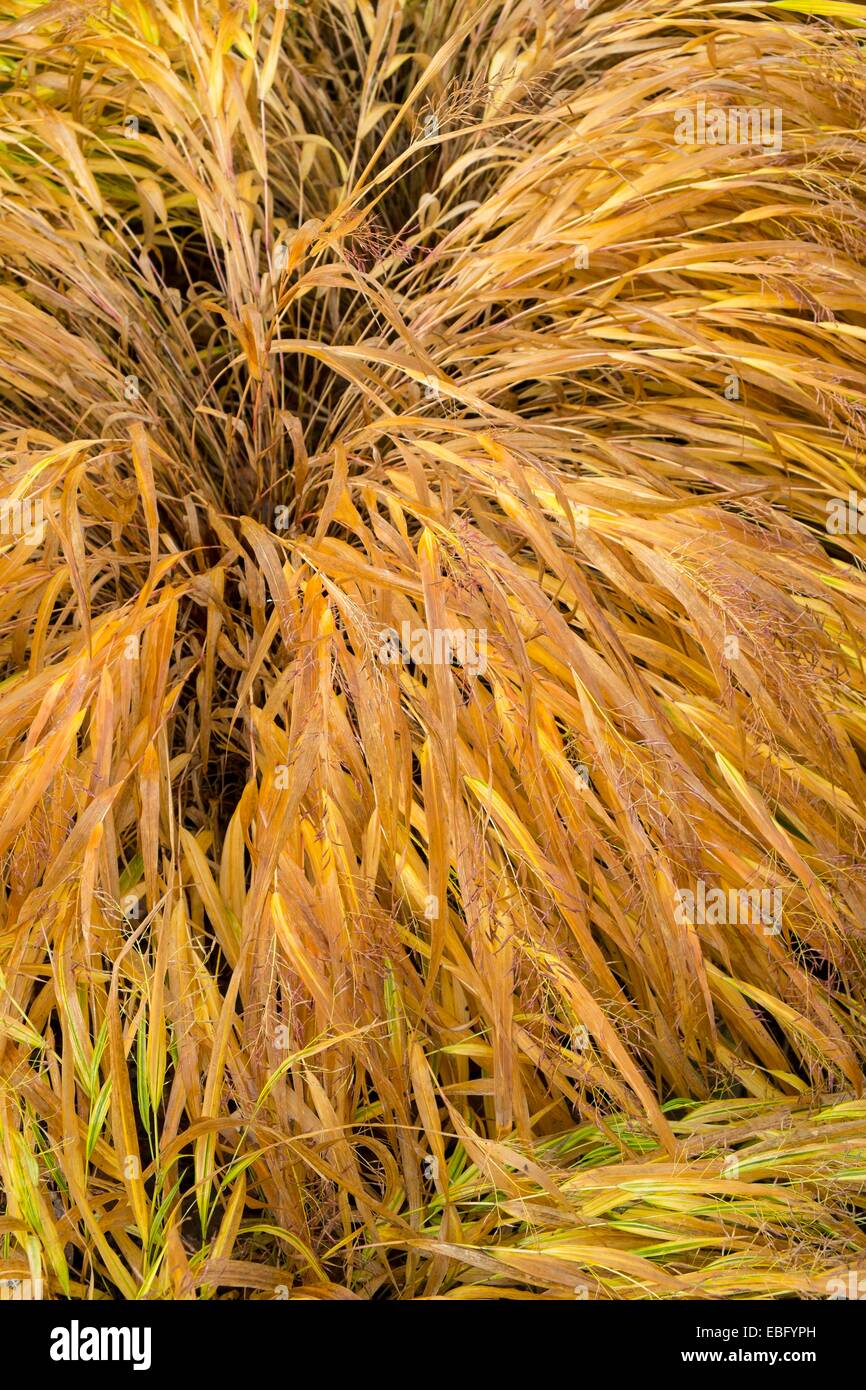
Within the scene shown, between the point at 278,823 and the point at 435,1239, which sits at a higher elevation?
the point at 278,823

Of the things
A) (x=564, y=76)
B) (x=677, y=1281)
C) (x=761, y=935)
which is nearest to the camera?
(x=677, y=1281)

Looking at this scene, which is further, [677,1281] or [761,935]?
[761,935]

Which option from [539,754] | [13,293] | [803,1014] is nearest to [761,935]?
[803,1014]

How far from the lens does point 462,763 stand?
901 millimetres

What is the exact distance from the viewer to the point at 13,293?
1.13 meters

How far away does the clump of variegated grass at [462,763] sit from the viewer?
845 millimetres

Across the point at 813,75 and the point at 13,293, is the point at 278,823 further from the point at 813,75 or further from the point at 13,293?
the point at 813,75

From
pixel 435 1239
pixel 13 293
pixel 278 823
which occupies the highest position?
pixel 13 293

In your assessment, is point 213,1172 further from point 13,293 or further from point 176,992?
point 13,293

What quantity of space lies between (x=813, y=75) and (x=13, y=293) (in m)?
0.79

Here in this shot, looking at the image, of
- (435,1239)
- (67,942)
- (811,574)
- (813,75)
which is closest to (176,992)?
(67,942)

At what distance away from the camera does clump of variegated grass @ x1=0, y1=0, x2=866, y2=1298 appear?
0.84 metres

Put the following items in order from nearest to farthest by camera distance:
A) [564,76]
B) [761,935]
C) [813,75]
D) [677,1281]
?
[677,1281] < [761,935] < [813,75] < [564,76]

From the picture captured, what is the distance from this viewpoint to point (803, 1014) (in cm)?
94
